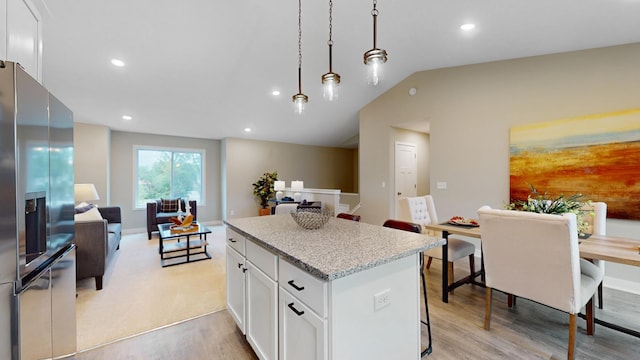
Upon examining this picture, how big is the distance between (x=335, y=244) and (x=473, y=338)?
150 cm


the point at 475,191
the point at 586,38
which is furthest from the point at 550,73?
the point at 475,191

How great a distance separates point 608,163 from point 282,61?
432 cm

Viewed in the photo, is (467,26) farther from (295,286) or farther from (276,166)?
(276,166)

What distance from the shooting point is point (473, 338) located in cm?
195

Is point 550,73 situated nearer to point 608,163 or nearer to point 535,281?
point 608,163

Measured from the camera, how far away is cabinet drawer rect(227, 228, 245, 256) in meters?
1.85

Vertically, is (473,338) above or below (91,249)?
below

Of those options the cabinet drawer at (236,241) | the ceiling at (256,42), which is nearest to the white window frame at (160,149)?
the ceiling at (256,42)

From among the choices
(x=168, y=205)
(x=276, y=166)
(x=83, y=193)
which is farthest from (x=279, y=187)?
(x=83, y=193)

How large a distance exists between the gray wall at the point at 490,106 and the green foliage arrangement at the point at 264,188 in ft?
10.3

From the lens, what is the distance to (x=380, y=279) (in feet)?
3.97

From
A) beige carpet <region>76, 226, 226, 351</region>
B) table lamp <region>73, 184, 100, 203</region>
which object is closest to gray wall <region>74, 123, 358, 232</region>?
table lamp <region>73, 184, 100, 203</region>

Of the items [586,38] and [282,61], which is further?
[282,61]

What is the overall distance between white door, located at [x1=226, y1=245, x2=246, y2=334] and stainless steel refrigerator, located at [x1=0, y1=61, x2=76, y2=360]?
1.00 meters
